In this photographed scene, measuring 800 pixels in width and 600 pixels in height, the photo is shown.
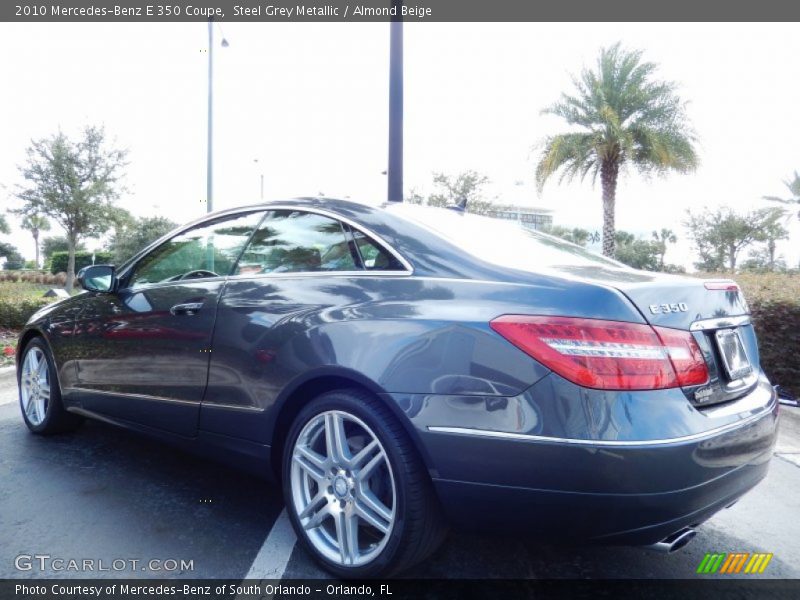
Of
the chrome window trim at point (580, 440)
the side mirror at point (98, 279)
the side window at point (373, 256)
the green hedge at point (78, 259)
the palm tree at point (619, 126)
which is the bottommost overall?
the chrome window trim at point (580, 440)

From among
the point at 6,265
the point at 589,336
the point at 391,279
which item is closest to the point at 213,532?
the point at 391,279

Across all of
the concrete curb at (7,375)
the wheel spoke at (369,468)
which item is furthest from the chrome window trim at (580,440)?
the concrete curb at (7,375)

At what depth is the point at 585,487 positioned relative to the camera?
194 centimetres

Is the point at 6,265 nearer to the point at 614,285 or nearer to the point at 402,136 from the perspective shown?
the point at 402,136

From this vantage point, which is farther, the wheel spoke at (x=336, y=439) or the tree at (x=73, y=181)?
the tree at (x=73, y=181)

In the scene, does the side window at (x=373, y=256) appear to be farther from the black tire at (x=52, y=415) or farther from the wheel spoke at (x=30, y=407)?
the wheel spoke at (x=30, y=407)

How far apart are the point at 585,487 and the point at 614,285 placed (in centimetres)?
69

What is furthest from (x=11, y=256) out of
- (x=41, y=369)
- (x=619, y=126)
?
(x=41, y=369)

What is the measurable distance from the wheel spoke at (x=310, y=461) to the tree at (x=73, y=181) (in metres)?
27.5

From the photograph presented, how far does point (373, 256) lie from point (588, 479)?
4.06 ft

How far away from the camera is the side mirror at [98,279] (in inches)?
151

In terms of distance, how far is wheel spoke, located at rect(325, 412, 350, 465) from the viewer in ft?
8.07

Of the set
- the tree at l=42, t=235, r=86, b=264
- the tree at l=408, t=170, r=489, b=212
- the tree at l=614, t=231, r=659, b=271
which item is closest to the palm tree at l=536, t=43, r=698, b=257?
the tree at l=408, t=170, r=489, b=212

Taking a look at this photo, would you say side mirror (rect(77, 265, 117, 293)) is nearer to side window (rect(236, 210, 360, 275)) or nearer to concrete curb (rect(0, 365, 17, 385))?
side window (rect(236, 210, 360, 275))
